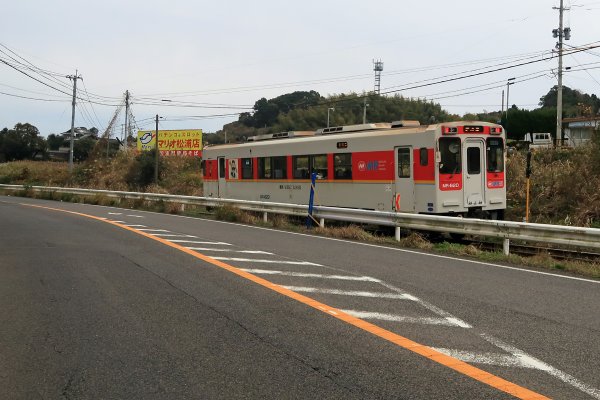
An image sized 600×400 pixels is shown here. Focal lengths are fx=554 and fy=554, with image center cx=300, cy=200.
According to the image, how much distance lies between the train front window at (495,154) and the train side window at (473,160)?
1.46 feet

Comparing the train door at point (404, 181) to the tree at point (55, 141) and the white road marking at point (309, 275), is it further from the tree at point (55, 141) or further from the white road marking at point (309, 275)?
the tree at point (55, 141)

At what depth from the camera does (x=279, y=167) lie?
20.9 meters

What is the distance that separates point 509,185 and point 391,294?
692 inches

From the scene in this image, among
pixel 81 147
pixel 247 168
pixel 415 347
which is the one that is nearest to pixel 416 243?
pixel 415 347

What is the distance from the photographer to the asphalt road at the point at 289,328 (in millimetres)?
4363

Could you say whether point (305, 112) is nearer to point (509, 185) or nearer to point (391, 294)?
point (509, 185)

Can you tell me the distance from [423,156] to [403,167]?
2.63 ft

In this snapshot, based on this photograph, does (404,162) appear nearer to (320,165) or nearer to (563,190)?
(320,165)

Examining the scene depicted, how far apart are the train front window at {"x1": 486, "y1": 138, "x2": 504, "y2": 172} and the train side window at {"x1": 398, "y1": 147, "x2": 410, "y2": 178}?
252 cm

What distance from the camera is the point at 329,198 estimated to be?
731 inches

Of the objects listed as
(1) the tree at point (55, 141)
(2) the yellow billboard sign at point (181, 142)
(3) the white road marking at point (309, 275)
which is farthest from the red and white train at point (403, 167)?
(1) the tree at point (55, 141)

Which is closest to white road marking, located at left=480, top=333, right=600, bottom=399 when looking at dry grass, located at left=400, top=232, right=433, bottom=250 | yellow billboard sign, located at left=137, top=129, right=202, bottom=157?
dry grass, located at left=400, top=232, right=433, bottom=250

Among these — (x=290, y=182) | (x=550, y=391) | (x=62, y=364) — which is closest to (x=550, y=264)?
(x=550, y=391)

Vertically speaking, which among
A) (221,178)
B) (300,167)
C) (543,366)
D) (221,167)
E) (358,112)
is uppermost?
(358,112)
